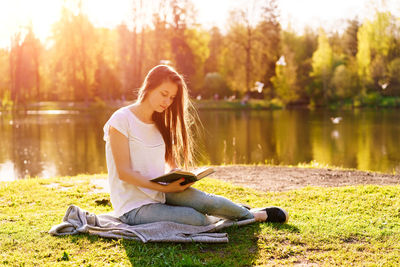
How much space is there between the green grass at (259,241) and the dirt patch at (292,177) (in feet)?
4.54

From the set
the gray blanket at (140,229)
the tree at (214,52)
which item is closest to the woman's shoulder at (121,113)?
the gray blanket at (140,229)

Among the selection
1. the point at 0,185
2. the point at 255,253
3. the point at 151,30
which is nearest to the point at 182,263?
the point at 255,253

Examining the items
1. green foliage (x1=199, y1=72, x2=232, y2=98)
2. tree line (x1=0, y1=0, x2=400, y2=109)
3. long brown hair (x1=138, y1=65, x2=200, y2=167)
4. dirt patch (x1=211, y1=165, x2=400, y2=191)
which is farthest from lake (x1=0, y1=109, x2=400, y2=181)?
green foliage (x1=199, y1=72, x2=232, y2=98)

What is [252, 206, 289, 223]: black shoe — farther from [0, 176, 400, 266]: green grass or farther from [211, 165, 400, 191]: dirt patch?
[211, 165, 400, 191]: dirt patch

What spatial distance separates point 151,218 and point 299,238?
135cm

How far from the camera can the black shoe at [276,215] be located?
161 inches

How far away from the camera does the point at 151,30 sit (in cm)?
3794

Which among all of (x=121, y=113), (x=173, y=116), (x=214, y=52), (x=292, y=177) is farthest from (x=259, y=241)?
(x=214, y=52)

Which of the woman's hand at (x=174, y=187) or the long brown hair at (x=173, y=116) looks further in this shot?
the long brown hair at (x=173, y=116)

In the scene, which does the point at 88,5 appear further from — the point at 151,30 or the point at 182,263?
the point at 182,263

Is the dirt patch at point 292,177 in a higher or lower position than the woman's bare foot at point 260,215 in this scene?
lower

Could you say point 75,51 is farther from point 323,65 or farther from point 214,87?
point 323,65

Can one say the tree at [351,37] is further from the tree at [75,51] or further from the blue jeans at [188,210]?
the blue jeans at [188,210]

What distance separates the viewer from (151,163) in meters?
3.87
